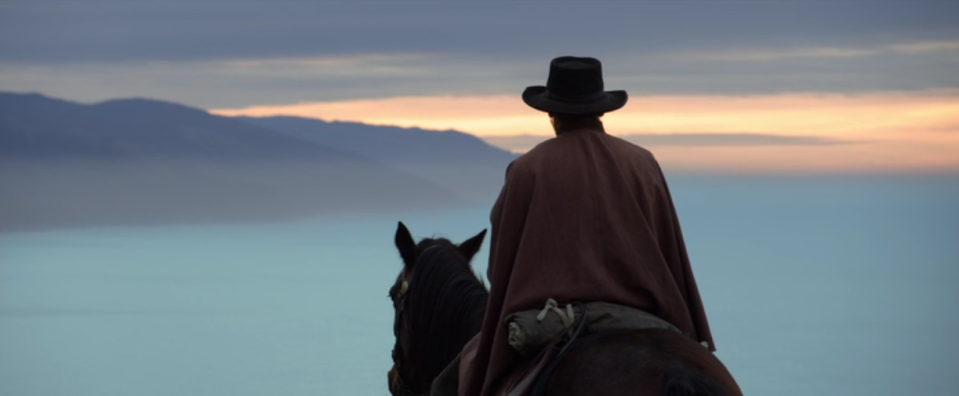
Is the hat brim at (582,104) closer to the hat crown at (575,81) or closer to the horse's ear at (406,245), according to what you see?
the hat crown at (575,81)

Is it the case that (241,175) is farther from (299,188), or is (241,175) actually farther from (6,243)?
(6,243)

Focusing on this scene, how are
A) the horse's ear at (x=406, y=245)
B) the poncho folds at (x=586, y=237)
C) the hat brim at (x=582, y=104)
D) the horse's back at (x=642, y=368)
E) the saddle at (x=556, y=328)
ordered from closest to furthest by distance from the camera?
the horse's back at (x=642, y=368) → the saddle at (x=556, y=328) → the poncho folds at (x=586, y=237) → the hat brim at (x=582, y=104) → the horse's ear at (x=406, y=245)

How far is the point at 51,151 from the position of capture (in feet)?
193

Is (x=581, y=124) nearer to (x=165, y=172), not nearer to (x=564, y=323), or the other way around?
(x=564, y=323)

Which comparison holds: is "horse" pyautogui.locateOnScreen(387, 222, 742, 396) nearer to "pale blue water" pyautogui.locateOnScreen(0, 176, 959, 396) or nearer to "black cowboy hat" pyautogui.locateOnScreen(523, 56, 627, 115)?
"black cowboy hat" pyautogui.locateOnScreen(523, 56, 627, 115)

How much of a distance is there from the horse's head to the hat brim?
3.17 ft

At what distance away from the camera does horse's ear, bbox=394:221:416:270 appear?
206 inches

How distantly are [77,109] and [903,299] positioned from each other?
39.3 metres

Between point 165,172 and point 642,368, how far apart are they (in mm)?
68383

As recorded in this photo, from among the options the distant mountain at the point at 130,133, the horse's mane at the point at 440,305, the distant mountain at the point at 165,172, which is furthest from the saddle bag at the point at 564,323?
the distant mountain at the point at 130,133

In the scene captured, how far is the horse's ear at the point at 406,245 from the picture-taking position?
524 cm

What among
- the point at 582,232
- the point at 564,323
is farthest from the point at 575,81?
the point at 564,323

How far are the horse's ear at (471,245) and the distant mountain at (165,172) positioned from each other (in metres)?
42.0

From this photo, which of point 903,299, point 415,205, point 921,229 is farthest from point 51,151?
point 921,229
